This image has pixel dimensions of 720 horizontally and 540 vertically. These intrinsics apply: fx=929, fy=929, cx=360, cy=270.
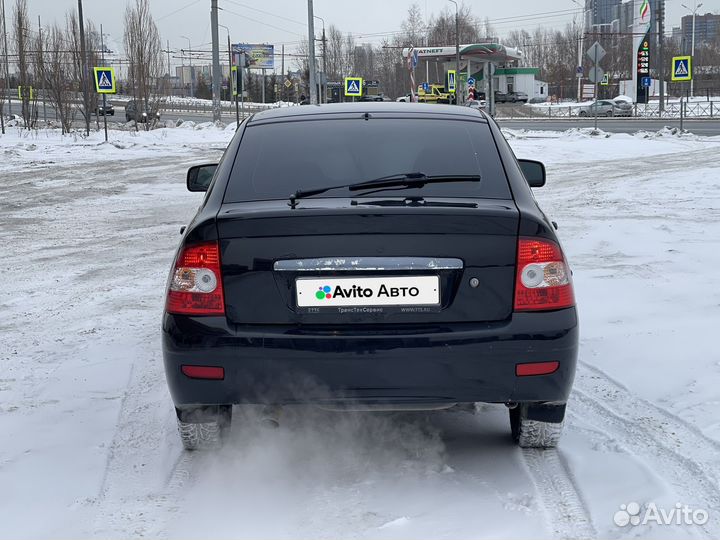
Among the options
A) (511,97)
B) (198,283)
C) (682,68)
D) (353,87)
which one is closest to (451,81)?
(353,87)

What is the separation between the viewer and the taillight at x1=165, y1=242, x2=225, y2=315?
342 centimetres

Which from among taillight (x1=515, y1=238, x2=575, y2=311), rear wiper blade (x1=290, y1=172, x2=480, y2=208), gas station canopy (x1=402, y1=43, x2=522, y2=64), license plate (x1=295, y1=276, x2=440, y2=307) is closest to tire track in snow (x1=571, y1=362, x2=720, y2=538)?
taillight (x1=515, y1=238, x2=575, y2=311)

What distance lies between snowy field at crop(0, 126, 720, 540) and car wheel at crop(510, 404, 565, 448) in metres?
0.06

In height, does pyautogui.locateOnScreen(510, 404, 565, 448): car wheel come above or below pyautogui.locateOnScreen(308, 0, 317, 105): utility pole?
below

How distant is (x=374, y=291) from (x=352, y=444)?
3.15 feet

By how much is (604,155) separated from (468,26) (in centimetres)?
9911

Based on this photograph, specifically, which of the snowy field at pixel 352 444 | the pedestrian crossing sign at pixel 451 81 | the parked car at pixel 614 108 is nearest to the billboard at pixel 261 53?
the parked car at pixel 614 108

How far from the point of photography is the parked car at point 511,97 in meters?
70.2

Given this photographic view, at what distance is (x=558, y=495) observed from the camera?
11.2 feet

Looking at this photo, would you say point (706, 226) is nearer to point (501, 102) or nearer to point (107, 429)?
point (107, 429)

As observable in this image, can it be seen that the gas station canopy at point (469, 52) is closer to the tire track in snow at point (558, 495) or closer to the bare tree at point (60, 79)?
the bare tree at point (60, 79)

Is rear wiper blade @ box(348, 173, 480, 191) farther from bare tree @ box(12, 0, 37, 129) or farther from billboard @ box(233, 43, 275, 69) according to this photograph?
billboard @ box(233, 43, 275, 69)

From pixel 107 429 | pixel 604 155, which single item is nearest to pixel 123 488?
pixel 107 429

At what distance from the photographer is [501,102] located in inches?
2749
